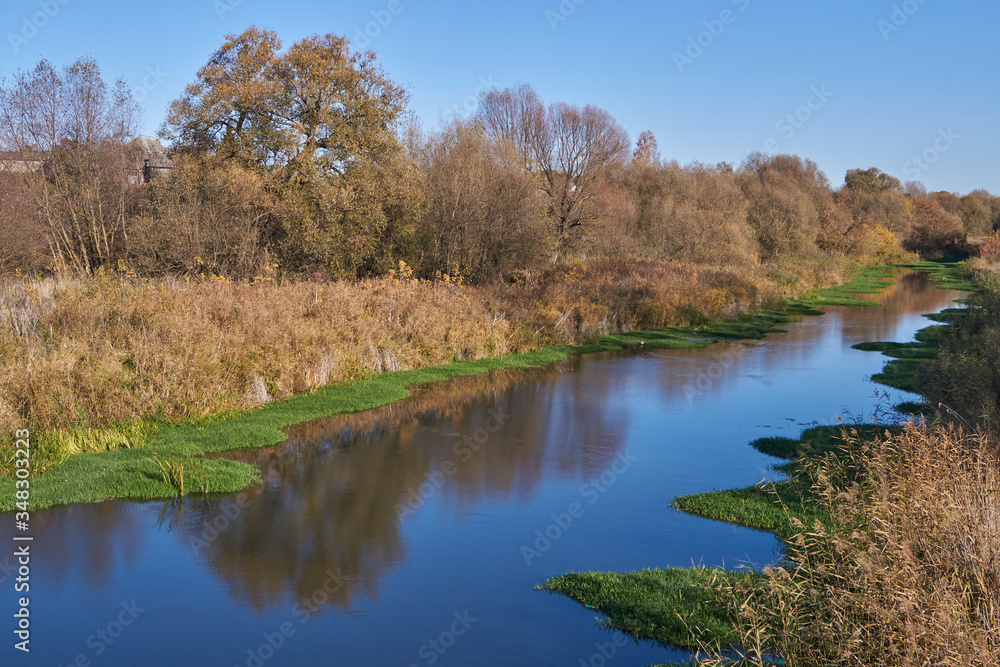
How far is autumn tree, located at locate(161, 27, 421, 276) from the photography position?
22.5 meters

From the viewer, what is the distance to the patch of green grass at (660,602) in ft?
19.4

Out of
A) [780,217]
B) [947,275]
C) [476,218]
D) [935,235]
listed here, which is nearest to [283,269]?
[476,218]

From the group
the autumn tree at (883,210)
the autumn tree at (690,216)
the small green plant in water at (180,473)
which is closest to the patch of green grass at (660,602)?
the small green plant in water at (180,473)

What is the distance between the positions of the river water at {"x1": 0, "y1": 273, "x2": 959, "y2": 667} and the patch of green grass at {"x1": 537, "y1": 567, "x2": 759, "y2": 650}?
0.67ft

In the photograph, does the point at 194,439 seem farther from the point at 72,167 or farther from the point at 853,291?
the point at 853,291

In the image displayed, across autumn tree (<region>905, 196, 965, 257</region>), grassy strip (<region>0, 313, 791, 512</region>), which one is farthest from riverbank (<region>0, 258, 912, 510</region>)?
autumn tree (<region>905, 196, 965, 257</region>)

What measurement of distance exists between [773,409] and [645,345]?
819cm

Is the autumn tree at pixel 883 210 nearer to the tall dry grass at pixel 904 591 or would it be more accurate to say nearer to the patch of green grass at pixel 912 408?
the patch of green grass at pixel 912 408

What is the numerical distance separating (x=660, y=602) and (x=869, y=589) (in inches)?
97.7

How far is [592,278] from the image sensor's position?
A: 27719 millimetres

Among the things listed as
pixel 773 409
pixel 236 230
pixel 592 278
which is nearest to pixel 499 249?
pixel 592 278

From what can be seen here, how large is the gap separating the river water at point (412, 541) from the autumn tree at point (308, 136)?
1093 cm

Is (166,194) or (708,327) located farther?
(708,327)

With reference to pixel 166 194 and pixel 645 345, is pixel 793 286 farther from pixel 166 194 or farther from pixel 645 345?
pixel 166 194
